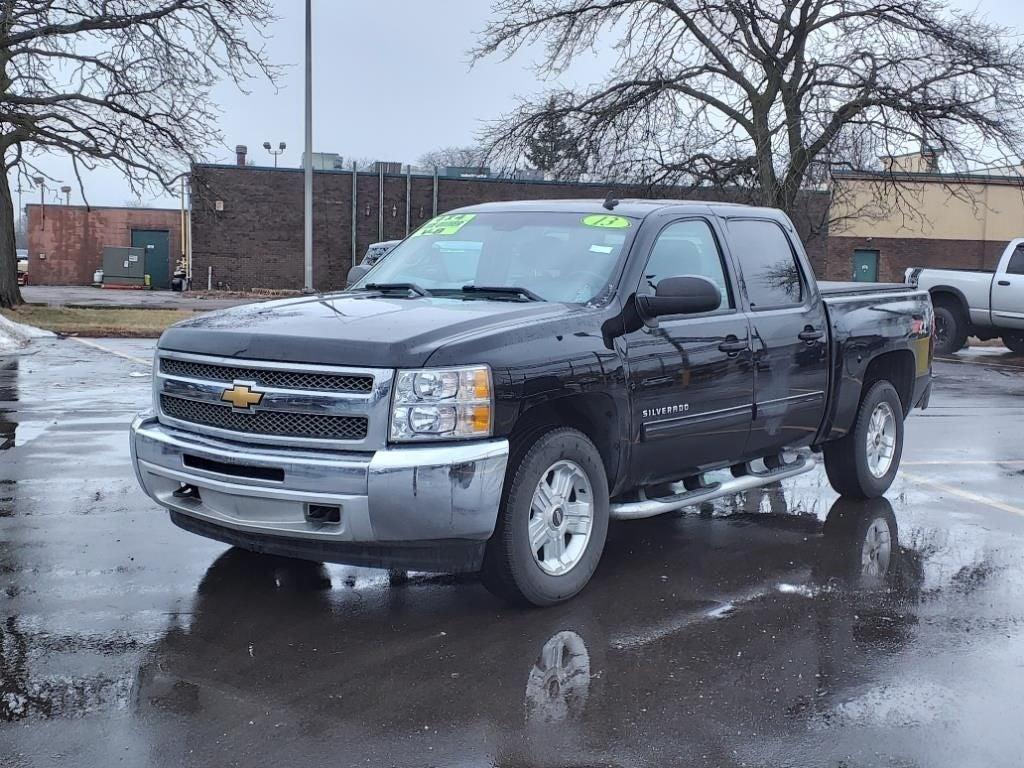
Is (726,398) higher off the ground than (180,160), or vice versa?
(180,160)

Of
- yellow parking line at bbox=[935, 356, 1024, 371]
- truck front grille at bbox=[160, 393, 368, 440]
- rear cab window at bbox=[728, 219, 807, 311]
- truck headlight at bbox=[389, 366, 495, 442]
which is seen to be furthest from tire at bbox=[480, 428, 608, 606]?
yellow parking line at bbox=[935, 356, 1024, 371]

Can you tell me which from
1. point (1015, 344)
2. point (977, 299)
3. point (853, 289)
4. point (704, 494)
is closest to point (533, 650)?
point (704, 494)

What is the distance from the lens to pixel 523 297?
5629 mm

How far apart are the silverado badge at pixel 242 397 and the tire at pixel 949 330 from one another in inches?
728

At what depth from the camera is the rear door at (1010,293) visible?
20078mm

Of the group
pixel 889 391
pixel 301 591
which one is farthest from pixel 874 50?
pixel 301 591

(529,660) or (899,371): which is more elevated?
(899,371)

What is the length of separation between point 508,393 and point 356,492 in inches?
30.8

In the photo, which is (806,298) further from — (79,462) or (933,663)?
(79,462)

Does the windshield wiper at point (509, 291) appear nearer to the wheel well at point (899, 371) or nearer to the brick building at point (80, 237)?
the wheel well at point (899, 371)

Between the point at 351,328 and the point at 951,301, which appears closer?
the point at 351,328

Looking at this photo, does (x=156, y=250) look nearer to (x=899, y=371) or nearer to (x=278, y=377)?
(x=899, y=371)

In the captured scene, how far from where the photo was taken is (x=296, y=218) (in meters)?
43.5

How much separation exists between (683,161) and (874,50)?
16.7 ft
